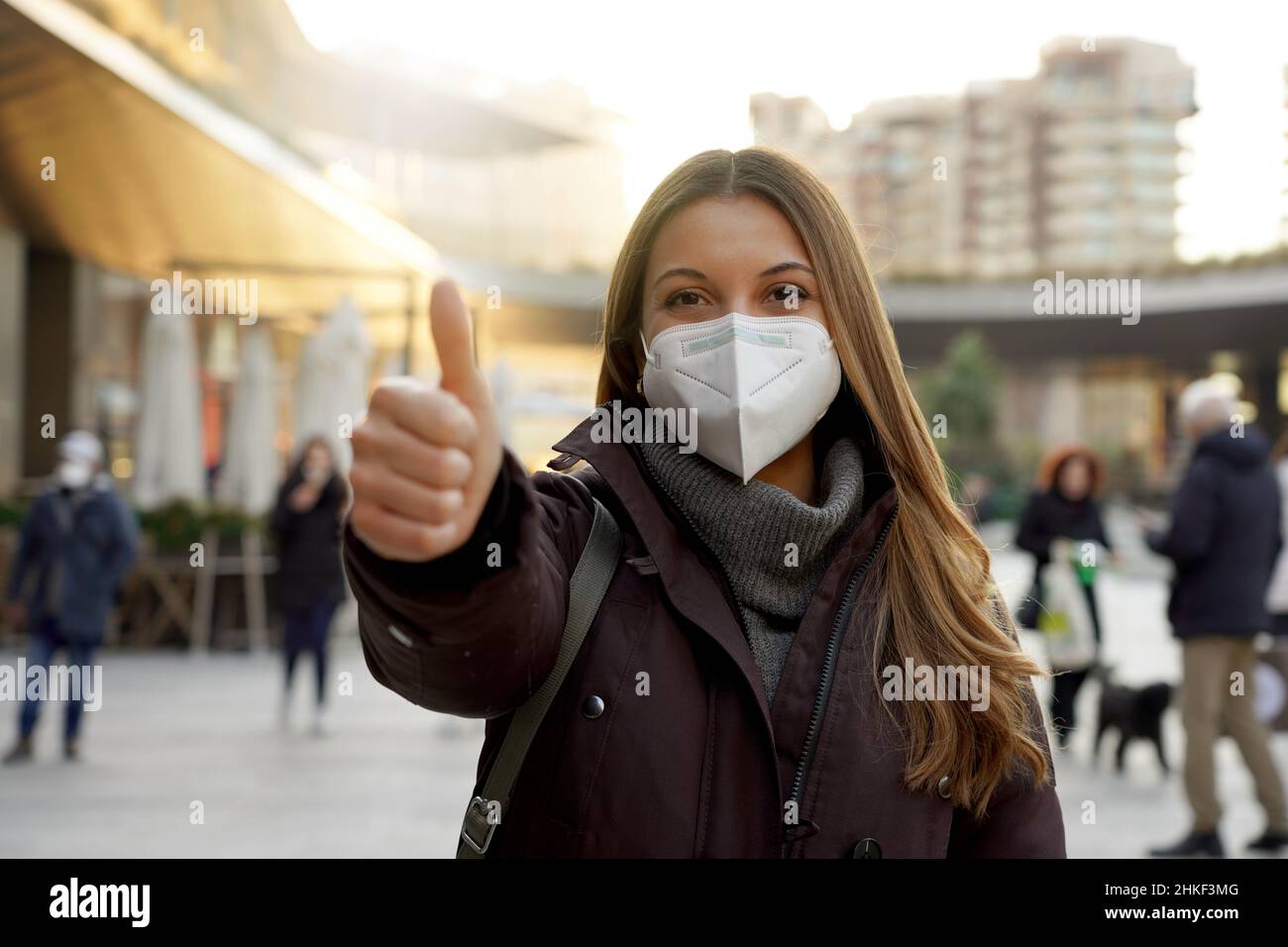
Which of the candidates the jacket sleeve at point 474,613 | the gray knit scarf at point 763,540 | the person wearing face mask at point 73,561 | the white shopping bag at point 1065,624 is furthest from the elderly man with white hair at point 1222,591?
the person wearing face mask at point 73,561

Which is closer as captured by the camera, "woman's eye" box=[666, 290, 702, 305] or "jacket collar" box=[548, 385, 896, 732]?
"jacket collar" box=[548, 385, 896, 732]

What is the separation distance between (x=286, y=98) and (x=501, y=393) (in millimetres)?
11785

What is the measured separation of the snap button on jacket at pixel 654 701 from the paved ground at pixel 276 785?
135 inches

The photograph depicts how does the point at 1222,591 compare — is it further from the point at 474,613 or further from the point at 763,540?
the point at 474,613

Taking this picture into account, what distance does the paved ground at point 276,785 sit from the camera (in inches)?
197

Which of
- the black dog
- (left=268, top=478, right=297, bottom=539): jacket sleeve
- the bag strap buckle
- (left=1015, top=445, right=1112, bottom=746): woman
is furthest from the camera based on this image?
(left=268, top=478, right=297, bottom=539): jacket sleeve

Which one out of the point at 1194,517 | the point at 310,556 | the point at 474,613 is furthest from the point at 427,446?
the point at 310,556

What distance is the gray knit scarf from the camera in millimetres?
1566

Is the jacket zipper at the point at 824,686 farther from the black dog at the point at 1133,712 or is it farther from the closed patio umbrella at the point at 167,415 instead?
the closed patio umbrella at the point at 167,415

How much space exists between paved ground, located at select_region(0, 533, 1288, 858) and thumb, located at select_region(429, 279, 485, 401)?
4.02 m

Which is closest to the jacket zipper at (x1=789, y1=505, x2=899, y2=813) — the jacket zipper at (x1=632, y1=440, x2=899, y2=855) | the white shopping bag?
the jacket zipper at (x1=632, y1=440, x2=899, y2=855)

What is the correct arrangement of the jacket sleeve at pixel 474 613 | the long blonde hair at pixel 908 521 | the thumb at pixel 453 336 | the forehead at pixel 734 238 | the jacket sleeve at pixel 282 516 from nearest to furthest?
the thumb at pixel 453 336
the jacket sleeve at pixel 474 613
the long blonde hair at pixel 908 521
the forehead at pixel 734 238
the jacket sleeve at pixel 282 516

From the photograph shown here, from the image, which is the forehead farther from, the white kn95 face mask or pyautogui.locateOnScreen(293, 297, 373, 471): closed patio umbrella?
pyautogui.locateOnScreen(293, 297, 373, 471): closed patio umbrella

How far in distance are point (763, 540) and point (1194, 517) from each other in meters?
4.38
